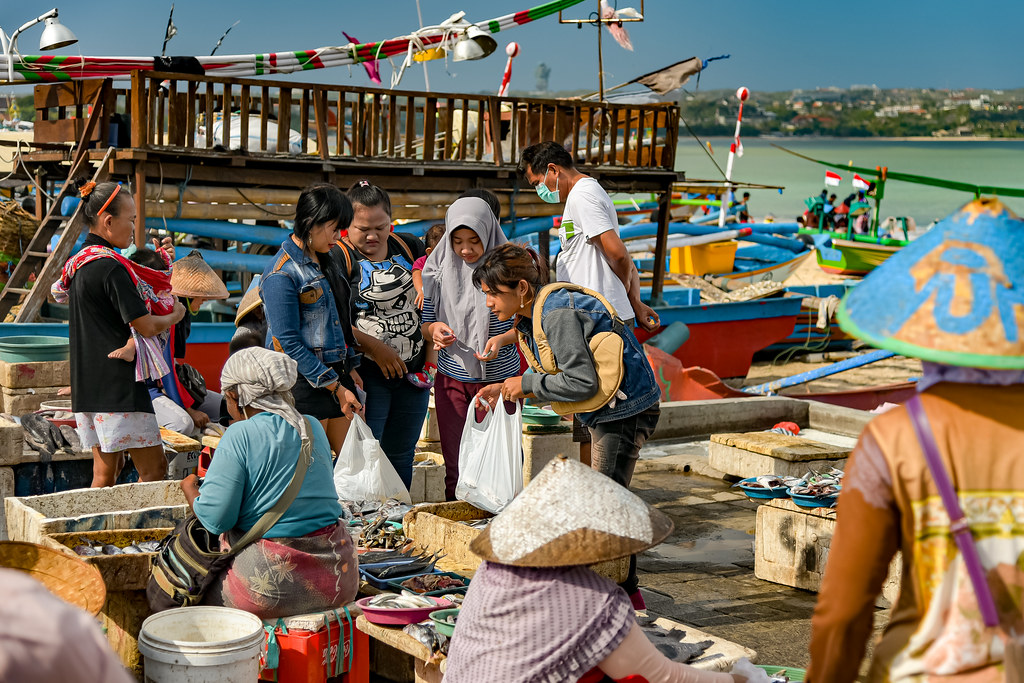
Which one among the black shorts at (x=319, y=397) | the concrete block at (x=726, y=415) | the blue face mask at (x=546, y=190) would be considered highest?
the blue face mask at (x=546, y=190)

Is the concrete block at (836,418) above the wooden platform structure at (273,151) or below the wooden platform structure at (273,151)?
below

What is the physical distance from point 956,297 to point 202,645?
259 cm

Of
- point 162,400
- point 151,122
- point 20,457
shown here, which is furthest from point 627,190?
point 20,457

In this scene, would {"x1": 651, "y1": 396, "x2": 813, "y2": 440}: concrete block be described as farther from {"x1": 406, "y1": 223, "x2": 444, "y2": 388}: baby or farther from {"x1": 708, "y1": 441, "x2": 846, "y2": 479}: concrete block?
{"x1": 406, "y1": 223, "x2": 444, "y2": 388}: baby

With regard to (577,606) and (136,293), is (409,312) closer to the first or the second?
(136,293)

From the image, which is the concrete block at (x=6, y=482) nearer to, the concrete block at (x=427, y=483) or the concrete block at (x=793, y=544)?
the concrete block at (x=427, y=483)

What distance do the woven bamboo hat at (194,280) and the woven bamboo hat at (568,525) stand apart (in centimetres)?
513

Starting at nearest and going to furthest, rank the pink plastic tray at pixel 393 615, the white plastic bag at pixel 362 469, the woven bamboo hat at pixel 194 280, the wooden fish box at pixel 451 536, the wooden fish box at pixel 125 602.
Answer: the pink plastic tray at pixel 393 615
the wooden fish box at pixel 125 602
the wooden fish box at pixel 451 536
the white plastic bag at pixel 362 469
the woven bamboo hat at pixel 194 280

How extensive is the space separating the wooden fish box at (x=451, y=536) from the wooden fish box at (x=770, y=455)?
2.62 meters

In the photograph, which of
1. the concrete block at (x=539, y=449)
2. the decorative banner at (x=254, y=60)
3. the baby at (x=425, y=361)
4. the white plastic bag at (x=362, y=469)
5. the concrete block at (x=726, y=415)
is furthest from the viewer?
the decorative banner at (x=254, y=60)

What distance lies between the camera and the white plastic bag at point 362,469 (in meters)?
5.63

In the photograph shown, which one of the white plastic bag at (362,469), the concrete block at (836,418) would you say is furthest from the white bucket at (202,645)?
the concrete block at (836,418)

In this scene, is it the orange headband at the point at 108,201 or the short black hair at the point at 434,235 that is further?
the short black hair at the point at 434,235

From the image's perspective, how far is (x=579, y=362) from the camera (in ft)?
15.0
